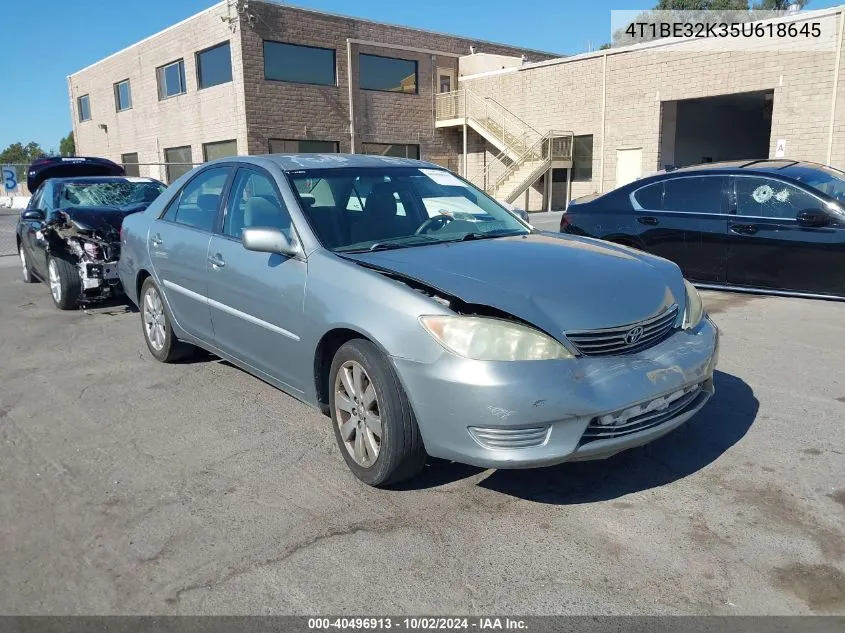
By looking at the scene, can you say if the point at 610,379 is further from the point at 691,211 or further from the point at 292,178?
the point at 691,211

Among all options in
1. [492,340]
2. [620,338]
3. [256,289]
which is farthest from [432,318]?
[256,289]

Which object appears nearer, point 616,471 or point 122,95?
point 616,471

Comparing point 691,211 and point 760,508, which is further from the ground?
point 691,211

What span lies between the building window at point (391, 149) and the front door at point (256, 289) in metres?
21.7

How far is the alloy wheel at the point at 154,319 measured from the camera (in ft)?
18.5

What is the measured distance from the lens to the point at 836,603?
8.15 feet

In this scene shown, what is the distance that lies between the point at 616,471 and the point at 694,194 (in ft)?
16.3

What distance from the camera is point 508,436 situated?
2.96 m

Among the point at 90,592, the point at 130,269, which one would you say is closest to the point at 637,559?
the point at 90,592

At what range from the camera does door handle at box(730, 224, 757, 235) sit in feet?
23.1

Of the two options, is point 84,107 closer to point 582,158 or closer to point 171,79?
point 171,79

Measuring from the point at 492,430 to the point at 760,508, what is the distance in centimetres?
134

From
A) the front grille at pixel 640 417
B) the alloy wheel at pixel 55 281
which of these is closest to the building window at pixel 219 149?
the alloy wheel at pixel 55 281

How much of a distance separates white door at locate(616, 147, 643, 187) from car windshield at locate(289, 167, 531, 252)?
58.6 ft
